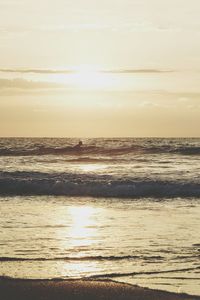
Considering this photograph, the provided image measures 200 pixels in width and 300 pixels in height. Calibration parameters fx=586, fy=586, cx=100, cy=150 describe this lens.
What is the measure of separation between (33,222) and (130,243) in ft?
10.2

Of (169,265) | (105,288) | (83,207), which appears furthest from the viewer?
(83,207)

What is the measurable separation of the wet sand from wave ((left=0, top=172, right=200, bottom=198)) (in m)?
12.8

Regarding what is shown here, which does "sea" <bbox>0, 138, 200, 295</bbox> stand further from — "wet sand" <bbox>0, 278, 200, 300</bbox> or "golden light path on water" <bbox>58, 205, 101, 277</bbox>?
"wet sand" <bbox>0, 278, 200, 300</bbox>

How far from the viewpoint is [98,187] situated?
21922mm

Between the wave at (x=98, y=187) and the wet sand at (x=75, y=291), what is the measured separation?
1282cm

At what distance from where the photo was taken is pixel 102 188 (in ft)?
71.3

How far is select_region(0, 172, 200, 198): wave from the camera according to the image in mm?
20922

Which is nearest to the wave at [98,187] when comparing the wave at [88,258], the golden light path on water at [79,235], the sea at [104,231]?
the sea at [104,231]

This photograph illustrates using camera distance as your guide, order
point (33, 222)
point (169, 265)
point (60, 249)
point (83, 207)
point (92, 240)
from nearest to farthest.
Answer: point (169, 265), point (60, 249), point (92, 240), point (33, 222), point (83, 207)

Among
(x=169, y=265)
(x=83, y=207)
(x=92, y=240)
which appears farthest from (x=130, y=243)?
(x=83, y=207)

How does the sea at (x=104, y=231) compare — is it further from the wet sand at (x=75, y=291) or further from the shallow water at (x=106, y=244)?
the wet sand at (x=75, y=291)

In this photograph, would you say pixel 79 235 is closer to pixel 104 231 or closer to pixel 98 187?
pixel 104 231

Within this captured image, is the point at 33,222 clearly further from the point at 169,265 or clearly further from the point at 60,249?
the point at 169,265

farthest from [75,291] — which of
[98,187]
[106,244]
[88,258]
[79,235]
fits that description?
[98,187]
